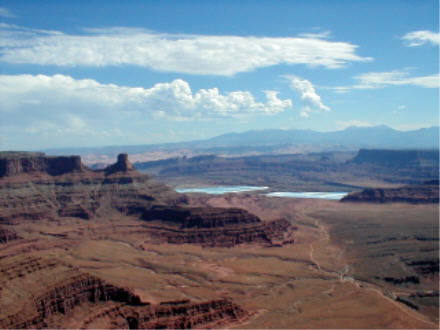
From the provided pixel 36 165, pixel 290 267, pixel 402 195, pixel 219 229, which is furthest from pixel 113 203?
pixel 402 195

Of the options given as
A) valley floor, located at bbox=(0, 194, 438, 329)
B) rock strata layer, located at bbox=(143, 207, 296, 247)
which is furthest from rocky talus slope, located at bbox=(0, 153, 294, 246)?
valley floor, located at bbox=(0, 194, 438, 329)

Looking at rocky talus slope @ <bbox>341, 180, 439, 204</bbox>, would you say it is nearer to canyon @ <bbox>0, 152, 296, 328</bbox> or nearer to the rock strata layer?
canyon @ <bbox>0, 152, 296, 328</bbox>

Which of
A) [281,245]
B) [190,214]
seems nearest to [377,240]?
[281,245]

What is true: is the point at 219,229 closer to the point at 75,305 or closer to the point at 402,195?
the point at 75,305

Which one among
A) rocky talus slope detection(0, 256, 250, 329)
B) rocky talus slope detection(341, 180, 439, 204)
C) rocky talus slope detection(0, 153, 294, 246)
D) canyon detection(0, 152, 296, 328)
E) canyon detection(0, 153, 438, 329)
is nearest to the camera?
rocky talus slope detection(0, 256, 250, 329)

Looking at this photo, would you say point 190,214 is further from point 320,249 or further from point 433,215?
point 433,215
